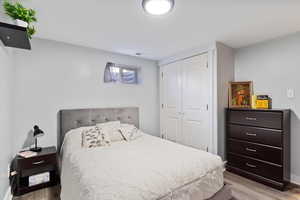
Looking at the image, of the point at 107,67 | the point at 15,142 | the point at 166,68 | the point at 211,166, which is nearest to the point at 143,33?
the point at 107,67

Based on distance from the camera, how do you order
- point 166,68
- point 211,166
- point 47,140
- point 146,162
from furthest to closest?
point 166,68
point 47,140
point 211,166
point 146,162

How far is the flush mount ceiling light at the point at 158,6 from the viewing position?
1548mm

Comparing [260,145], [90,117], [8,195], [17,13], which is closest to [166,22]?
[17,13]

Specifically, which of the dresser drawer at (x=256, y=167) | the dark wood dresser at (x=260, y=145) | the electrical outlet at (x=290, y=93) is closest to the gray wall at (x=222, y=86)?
the dark wood dresser at (x=260, y=145)

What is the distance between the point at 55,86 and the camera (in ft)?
8.45

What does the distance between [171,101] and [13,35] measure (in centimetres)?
290

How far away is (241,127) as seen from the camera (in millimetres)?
2582

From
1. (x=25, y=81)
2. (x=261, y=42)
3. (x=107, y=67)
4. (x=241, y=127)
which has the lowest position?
(x=241, y=127)

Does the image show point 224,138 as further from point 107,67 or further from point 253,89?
point 107,67

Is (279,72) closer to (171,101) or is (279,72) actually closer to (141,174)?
(171,101)

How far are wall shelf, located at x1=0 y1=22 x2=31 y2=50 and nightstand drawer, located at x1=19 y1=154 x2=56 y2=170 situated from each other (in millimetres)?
1468

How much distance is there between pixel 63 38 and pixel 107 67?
3.04ft

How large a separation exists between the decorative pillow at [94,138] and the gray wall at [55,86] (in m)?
0.65

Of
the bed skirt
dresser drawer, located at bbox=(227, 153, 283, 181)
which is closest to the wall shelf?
the bed skirt
